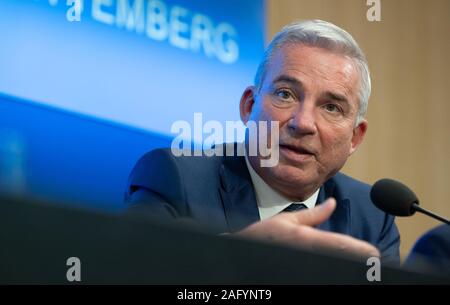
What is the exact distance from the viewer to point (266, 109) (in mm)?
1802

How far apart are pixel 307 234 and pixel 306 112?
952mm

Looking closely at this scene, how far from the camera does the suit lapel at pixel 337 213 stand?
1771mm

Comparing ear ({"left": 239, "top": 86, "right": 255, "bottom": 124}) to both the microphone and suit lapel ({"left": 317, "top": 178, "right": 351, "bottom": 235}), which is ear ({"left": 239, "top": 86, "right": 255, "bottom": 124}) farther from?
the microphone

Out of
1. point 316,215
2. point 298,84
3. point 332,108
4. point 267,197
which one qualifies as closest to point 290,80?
point 298,84

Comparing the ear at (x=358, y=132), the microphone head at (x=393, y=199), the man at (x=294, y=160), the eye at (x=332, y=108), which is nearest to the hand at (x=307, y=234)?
the microphone head at (x=393, y=199)

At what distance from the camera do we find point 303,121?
174 centimetres

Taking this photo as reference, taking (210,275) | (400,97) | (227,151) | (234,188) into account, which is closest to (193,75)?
(227,151)

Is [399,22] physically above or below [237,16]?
above

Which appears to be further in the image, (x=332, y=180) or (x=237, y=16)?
(x=237, y=16)

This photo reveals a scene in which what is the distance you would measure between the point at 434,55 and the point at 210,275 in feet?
9.62

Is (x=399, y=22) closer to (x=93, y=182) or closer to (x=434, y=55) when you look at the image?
(x=434, y=55)

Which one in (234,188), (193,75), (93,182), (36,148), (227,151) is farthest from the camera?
(193,75)

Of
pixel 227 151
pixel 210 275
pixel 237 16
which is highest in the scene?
pixel 237 16

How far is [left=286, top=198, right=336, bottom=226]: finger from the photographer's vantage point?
36.0 inches
